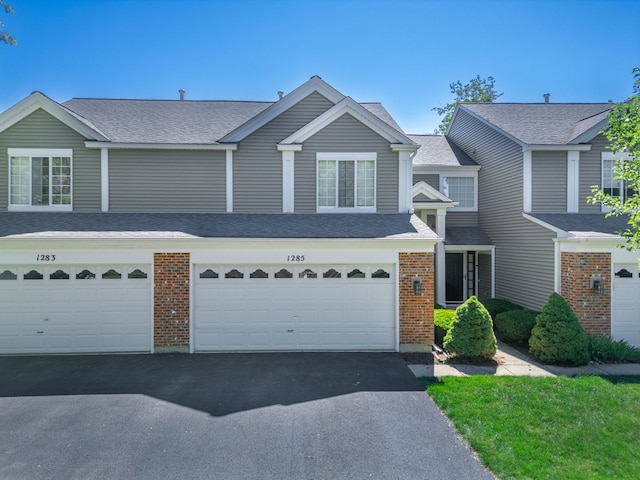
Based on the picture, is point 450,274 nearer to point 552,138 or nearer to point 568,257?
point 568,257

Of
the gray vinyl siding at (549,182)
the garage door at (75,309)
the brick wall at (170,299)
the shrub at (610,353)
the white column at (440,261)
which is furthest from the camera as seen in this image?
the white column at (440,261)

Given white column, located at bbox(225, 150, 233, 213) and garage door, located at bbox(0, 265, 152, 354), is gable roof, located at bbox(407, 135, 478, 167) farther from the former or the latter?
garage door, located at bbox(0, 265, 152, 354)

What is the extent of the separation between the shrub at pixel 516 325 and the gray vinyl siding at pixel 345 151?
4935 millimetres

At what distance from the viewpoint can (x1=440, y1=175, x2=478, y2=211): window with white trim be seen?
1569cm

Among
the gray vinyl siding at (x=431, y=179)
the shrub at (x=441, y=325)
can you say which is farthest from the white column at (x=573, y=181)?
the shrub at (x=441, y=325)

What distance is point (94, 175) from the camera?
11164mm

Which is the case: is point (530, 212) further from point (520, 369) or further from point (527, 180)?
point (520, 369)

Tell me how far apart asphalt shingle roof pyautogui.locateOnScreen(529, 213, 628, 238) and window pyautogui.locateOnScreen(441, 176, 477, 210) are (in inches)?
142

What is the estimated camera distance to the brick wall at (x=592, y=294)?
10.3m

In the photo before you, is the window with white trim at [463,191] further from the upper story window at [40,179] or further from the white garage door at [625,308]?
the upper story window at [40,179]

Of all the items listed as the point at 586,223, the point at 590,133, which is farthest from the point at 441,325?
the point at 590,133

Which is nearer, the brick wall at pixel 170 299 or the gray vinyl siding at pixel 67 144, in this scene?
the brick wall at pixel 170 299

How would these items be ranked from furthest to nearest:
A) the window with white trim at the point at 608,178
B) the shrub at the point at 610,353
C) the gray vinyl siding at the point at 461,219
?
the gray vinyl siding at the point at 461,219
the window with white trim at the point at 608,178
the shrub at the point at 610,353

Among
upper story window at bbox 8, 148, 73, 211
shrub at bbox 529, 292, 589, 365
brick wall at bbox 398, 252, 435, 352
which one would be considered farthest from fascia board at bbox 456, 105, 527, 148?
upper story window at bbox 8, 148, 73, 211
